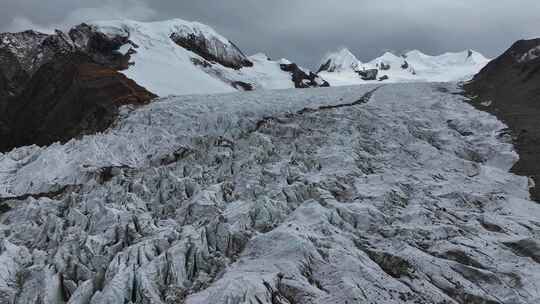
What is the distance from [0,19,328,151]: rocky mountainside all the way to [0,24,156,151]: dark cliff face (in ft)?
0.35

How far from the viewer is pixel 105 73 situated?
52.5 metres

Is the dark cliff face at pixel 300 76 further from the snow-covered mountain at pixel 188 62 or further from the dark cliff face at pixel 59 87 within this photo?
the dark cliff face at pixel 59 87

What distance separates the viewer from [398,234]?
19.1 metres

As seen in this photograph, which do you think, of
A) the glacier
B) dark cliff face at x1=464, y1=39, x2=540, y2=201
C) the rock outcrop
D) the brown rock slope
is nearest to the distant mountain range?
the brown rock slope

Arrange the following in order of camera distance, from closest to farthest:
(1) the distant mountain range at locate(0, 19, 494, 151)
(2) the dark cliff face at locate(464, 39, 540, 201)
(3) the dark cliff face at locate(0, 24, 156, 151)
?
(2) the dark cliff face at locate(464, 39, 540, 201), (3) the dark cliff face at locate(0, 24, 156, 151), (1) the distant mountain range at locate(0, 19, 494, 151)

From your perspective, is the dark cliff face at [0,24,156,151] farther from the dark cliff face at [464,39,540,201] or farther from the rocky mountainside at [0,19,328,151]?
the dark cliff face at [464,39,540,201]

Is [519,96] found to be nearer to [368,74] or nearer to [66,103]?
[66,103]

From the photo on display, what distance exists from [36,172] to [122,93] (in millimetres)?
16908

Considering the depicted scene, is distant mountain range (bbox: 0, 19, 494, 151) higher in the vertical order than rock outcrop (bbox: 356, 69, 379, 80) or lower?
higher

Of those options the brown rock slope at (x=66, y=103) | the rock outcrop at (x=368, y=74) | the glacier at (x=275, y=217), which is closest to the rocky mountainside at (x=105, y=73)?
the brown rock slope at (x=66, y=103)

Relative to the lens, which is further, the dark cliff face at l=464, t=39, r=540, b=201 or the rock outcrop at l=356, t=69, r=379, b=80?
the rock outcrop at l=356, t=69, r=379, b=80

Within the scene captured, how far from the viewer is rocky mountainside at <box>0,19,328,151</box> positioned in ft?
148

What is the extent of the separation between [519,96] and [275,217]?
1268 inches

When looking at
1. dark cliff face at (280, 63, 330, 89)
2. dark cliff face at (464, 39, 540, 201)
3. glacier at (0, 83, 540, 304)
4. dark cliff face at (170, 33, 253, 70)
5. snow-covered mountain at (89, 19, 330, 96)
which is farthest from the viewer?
dark cliff face at (280, 63, 330, 89)
